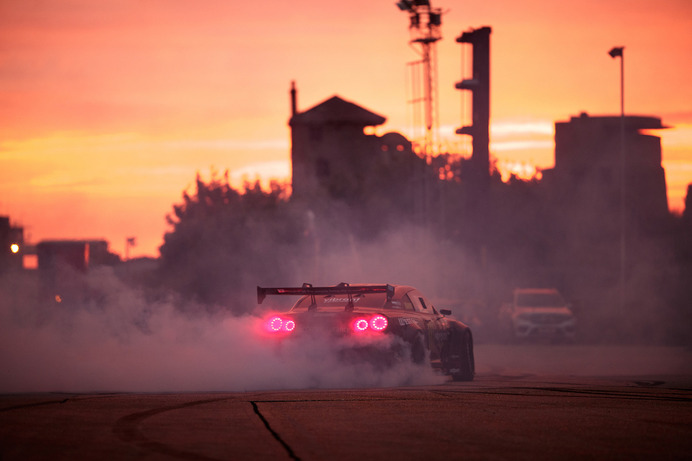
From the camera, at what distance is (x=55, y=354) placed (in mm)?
15930

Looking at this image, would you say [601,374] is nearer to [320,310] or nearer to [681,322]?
[320,310]

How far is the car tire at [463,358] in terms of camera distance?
49.2 ft

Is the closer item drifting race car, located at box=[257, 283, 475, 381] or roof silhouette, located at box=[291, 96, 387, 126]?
drifting race car, located at box=[257, 283, 475, 381]

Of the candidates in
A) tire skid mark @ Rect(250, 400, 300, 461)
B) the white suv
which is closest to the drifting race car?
tire skid mark @ Rect(250, 400, 300, 461)

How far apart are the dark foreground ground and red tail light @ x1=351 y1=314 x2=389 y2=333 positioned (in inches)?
49.3

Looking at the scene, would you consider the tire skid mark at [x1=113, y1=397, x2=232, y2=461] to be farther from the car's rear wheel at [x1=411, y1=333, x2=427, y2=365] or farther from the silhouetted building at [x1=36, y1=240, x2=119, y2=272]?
the silhouetted building at [x1=36, y1=240, x2=119, y2=272]

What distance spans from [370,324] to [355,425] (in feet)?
14.8

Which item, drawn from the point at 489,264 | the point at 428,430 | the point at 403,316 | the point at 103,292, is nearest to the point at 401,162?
the point at 489,264

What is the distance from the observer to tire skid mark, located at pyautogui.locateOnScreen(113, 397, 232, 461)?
23.0 ft

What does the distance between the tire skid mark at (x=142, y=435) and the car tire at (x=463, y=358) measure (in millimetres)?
5921

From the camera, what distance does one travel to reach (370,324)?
12.9 meters

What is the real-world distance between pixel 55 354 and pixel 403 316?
5.87m

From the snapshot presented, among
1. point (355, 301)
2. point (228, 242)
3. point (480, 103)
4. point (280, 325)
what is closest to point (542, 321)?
point (480, 103)

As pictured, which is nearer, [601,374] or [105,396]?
[105,396]
